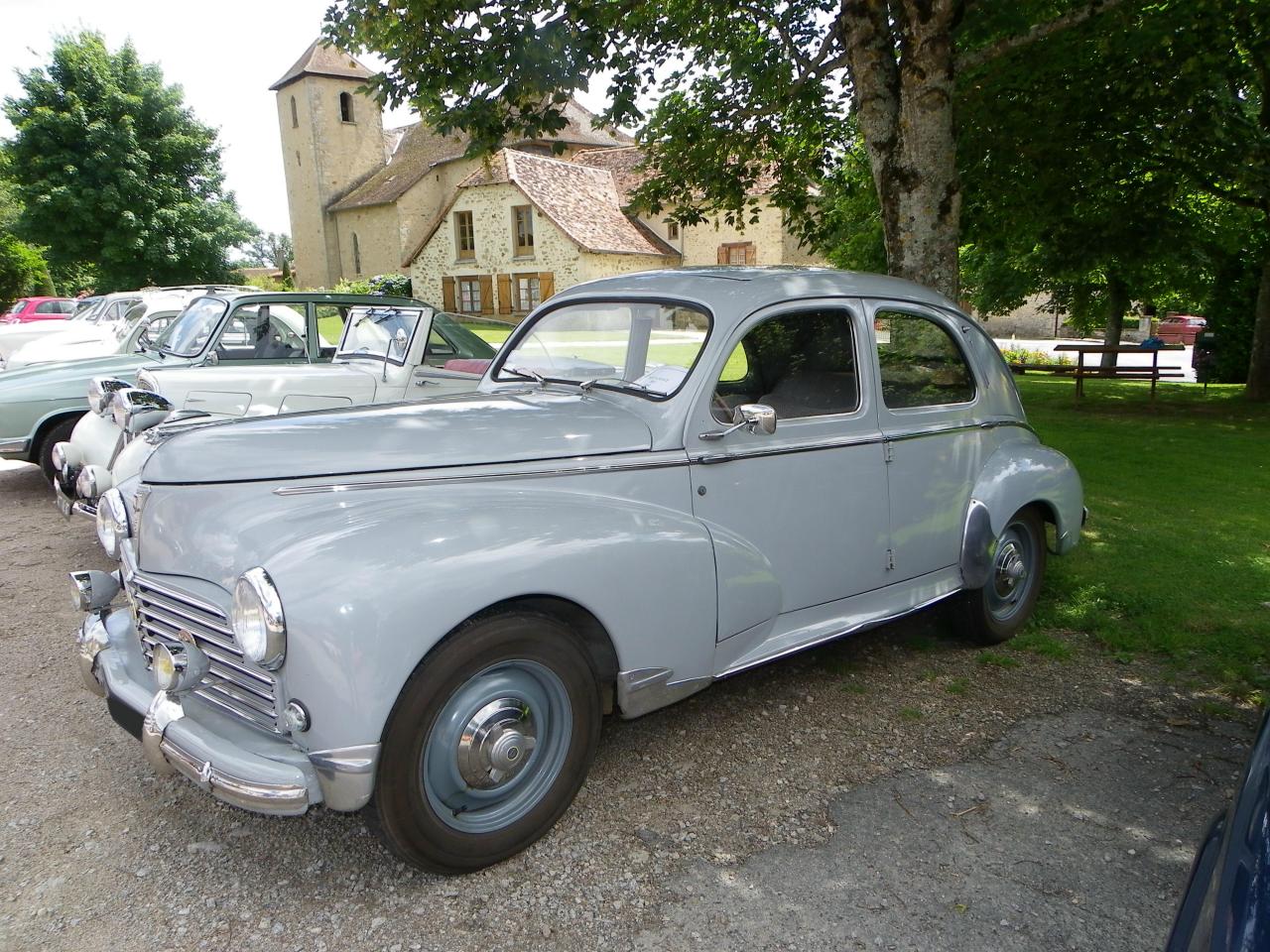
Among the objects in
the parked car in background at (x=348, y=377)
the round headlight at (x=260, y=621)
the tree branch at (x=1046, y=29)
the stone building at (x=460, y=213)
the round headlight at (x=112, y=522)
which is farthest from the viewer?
the stone building at (x=460, y=213)

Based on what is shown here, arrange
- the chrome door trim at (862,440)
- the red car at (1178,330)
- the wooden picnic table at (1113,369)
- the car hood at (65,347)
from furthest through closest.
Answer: the red car at (1178,330) → the wooden picnic table at (1113,369) → the car hood at (65,347) → the chrome door trim at (862,440)

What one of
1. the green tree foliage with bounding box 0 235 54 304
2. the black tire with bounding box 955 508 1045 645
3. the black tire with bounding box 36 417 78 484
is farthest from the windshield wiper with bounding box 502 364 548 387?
the green tree foliage with bounding box 0 235 54 304

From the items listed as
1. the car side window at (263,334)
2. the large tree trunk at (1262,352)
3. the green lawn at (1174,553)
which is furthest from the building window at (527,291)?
the car side window at (263,334)

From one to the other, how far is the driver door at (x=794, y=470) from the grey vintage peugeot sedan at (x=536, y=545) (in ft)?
0.04

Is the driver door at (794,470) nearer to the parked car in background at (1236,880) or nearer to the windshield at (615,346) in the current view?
the windshield at (615,346)

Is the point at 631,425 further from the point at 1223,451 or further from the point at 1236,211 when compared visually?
the point at 1236,211

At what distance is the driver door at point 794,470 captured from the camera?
132 inches

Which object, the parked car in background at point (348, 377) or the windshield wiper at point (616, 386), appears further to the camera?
the parked car in background at point (348, 377)

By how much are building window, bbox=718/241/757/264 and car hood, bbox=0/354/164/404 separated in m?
29.7

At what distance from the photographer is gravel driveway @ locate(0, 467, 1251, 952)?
8.43 feet

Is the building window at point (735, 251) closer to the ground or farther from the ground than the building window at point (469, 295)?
farther from the ground

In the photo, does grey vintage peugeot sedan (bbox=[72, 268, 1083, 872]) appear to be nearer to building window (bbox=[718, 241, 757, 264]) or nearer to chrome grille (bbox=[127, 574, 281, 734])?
chrome grille (bbox=[127, 574, 281, 734])

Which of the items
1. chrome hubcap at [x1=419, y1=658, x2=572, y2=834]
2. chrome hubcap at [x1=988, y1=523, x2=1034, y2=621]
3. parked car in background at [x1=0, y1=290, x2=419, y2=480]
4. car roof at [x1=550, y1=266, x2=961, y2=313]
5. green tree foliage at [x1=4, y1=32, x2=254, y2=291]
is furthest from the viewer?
green tree foliage at [x1=4, y1=32, x2=254, y2=291]

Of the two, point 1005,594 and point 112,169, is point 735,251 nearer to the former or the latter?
point 112,169
